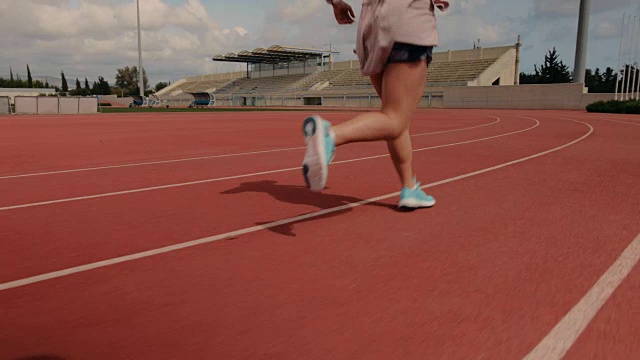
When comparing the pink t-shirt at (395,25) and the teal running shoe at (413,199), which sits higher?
the pink t-shirt at (395,25)

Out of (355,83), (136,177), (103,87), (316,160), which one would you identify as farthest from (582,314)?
(103,87)

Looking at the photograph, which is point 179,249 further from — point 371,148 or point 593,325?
point 371,148

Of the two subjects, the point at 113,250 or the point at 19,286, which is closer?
the point at 19,286

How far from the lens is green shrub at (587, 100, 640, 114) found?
22087 mm

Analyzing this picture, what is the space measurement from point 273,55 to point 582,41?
133ft

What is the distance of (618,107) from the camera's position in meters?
23.8

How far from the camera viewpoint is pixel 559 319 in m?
1.58

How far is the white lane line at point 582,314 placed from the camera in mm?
1389

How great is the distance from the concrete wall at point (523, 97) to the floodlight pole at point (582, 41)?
179cm

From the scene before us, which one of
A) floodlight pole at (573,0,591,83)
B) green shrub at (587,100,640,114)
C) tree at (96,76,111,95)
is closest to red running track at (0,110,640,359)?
green shrub at (587,100,640,114)

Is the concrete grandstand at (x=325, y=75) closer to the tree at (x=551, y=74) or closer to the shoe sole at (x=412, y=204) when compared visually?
the tree at (x=551, y=74)

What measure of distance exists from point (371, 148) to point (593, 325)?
5716mm

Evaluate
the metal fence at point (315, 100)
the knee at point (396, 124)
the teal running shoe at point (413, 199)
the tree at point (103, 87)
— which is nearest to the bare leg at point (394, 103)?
the knee at point (396, 124)

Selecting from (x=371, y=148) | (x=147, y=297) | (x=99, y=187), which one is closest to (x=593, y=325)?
(x=147, y=297)
